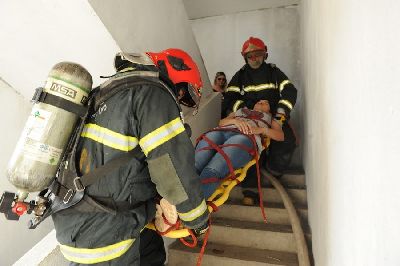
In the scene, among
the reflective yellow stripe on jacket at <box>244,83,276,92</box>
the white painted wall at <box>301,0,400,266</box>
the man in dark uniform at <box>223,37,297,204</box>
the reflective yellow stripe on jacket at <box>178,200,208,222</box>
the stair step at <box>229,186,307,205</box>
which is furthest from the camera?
the reflective yellow stripe on jacket at <box>244,83,276,92</box>

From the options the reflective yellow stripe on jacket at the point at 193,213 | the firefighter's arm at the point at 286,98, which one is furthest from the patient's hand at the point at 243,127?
the reflective yellow stripe on jacket at the point at 193,213

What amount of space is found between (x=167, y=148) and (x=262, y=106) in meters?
2.29

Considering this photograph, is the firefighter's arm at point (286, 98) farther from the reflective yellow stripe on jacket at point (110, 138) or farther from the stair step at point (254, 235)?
the reflective yellow stripe on jacket at point (110, 138)

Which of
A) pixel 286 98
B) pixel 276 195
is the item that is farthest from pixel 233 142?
pixel 286 98

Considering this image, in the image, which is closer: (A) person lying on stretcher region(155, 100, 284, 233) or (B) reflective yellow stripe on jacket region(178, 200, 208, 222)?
(B) reflective yellow stripe on jacket region(178, 200, 208, 222)

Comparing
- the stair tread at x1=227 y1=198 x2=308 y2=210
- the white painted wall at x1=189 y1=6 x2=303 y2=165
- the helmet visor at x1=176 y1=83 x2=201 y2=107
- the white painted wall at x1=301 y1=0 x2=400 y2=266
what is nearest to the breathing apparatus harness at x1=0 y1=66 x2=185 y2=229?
the helmet visor at x1=176 y1=83 x2=201 y2=107

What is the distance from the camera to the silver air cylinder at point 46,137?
1.45 m

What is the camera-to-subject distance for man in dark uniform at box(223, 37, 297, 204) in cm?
354

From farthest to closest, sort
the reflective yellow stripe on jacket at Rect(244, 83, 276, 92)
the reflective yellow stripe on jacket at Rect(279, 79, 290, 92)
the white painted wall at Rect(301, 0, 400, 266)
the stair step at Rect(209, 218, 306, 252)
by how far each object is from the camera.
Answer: the reflective yellow stripe on jacket at Rect(244, 83, 276, 92)
the reflective yellow stripe on jacket at Rect(279, 79, 290, 92)
the stair step at Rect(209, 218, 306, 252)
the white painted wall at Rect(301, 0, 400, 266)

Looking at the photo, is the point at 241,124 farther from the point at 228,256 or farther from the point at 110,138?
the point at 110,138

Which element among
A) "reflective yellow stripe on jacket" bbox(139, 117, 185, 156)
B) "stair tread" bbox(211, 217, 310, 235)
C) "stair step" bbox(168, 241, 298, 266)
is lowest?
"stair step" bbox(168, 241, 298, 266)

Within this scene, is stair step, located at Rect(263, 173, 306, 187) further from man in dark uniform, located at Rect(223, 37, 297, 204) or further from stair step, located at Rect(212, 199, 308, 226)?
stair step, located at Rect(212, 199, 308, 226)

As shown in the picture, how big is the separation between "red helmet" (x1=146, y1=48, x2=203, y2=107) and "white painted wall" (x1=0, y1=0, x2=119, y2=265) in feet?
2.64

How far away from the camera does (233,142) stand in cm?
287
